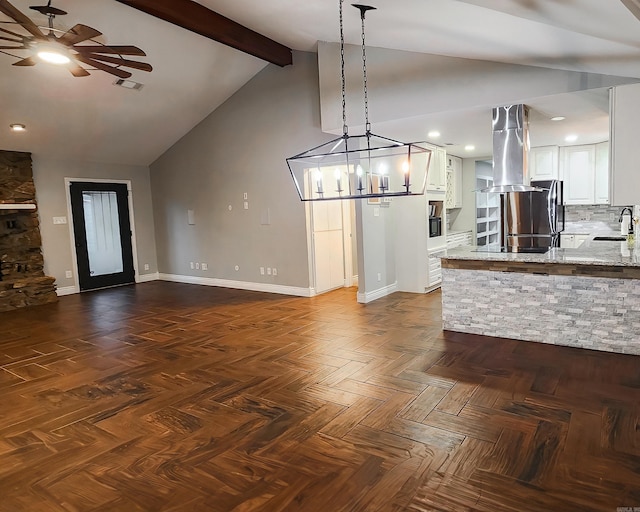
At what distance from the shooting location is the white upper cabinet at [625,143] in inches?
136

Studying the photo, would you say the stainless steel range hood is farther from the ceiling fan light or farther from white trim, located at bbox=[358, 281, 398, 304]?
the ceiling fan light

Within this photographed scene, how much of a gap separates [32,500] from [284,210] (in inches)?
191

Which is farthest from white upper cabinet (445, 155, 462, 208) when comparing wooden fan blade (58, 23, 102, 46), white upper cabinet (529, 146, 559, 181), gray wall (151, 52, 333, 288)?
wooden fan blade (58, 23, 102, 46)

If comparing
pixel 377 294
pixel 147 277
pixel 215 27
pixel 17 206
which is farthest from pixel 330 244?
pixel 17 206

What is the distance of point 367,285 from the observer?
5770 millimetres

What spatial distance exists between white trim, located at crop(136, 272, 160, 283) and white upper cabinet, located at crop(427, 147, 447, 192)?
18.5 ft

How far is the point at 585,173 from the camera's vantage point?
6.36m

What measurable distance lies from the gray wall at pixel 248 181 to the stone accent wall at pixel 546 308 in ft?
8.78

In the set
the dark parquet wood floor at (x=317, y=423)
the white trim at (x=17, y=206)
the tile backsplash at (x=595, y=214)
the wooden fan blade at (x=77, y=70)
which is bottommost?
the dark parquet wood floor at (x=317, y=423)

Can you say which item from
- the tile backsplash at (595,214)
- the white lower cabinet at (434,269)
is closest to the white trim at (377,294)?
the white lower cabinet at (434,269)

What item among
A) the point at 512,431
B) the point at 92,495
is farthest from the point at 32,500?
the point at 512,431

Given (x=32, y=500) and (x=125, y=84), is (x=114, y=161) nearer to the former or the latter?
(x=125, y=84)

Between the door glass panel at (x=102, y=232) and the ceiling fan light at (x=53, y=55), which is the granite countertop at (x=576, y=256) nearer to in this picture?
the ceiling fan light at (x=53, y=55)

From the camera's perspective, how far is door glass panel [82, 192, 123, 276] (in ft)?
25.1
